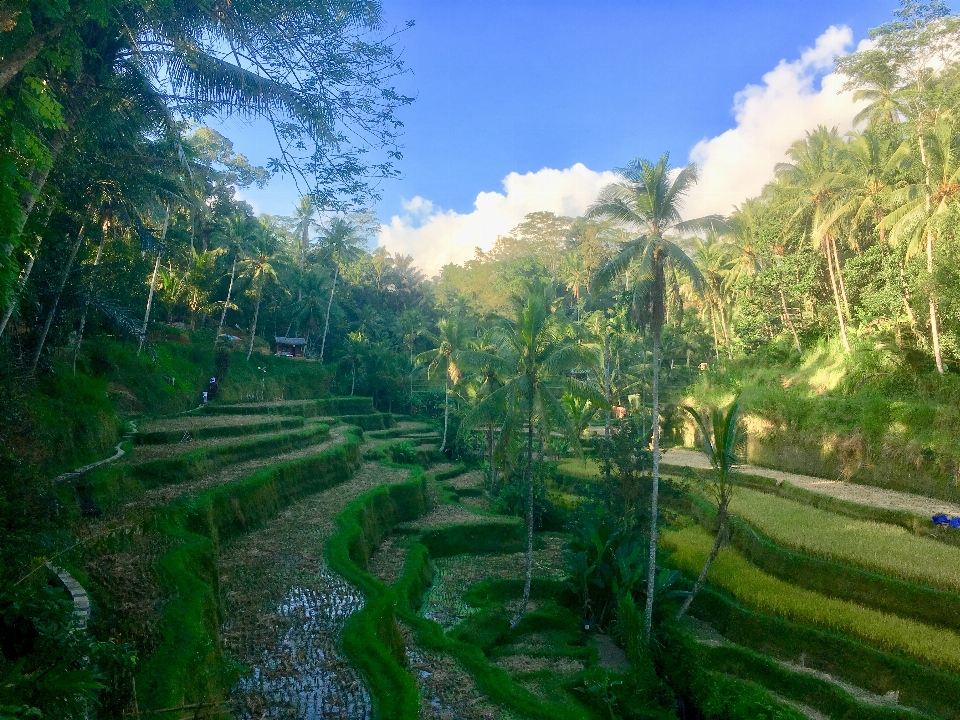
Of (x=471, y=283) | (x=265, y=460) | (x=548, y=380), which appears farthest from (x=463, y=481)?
(x=471, y=283)

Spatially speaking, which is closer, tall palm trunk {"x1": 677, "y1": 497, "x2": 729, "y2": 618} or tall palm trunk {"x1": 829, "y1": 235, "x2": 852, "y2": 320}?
tall palm trunk {"x1": 677, "y1": 497, "x2": 729, "y2": 618}

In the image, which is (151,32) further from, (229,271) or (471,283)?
(471,283)

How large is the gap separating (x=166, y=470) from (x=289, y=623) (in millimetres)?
6595

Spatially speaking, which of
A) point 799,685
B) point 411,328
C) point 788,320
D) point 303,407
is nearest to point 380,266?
point 411,328

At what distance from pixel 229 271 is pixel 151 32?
29.4 meters

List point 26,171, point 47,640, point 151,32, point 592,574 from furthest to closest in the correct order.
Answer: point 592,574 → point 151,32 → point 26,171 → point 47,640

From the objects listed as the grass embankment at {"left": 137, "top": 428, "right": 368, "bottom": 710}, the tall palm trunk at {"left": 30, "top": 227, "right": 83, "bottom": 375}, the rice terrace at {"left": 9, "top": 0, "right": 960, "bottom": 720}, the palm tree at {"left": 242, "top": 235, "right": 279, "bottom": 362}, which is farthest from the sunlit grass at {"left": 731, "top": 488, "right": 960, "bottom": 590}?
the palm tree at {"left": 242, "top": 235, "right": 279, "bottom": 362}

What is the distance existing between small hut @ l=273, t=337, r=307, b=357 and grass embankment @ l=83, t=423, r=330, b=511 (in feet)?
71.1

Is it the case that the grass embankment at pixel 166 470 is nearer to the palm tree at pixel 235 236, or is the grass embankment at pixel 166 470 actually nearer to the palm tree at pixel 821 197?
the palm tree at pixel 235 236

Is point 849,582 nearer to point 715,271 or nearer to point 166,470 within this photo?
point 166,470

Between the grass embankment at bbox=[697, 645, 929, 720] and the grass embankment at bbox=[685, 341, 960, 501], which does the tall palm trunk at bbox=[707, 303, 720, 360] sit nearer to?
the grass embankment at bbox=[685, 341, 960, 501]

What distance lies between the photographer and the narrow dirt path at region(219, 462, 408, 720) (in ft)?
25.6

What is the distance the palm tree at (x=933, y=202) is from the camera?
65.9 feet

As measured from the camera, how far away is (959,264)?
20656 millimetres
